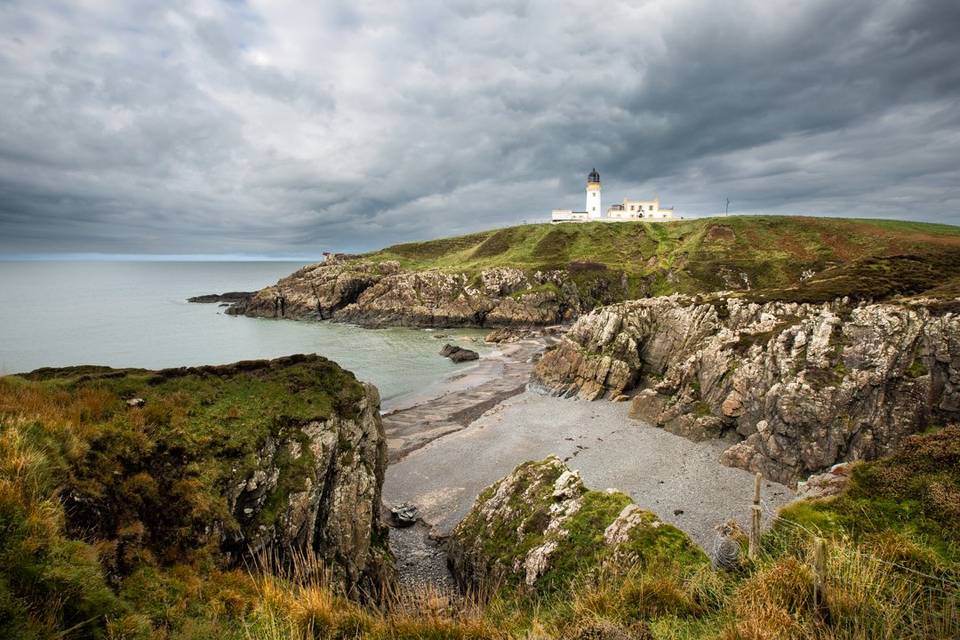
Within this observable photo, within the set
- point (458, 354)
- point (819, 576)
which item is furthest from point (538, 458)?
point (458, 354)

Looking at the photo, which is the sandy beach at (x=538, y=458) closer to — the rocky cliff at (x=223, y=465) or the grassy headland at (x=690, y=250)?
the rocky cliff at (x=223, y=465)

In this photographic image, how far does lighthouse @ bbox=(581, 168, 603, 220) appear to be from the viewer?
159 m

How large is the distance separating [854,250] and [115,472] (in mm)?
138826

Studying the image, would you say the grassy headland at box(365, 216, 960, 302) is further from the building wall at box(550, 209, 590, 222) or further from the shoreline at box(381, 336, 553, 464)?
the shoreline at box(381, 336, 553, 464)

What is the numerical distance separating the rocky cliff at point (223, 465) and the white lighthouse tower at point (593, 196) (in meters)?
154

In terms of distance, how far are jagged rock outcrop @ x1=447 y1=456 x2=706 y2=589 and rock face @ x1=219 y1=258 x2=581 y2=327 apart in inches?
2990

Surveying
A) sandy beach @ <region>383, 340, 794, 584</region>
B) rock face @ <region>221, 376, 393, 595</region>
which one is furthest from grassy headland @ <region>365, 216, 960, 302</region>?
rock face @ <region>221, 376, 393, 595</region>

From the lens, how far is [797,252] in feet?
355

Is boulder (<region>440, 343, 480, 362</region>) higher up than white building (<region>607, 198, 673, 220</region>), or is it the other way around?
white building (<region>607, 198, 673, 220</region>)

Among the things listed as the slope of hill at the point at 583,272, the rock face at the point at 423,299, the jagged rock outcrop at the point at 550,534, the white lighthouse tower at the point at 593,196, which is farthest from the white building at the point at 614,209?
the jagged rock outcrop at the point at 550,534

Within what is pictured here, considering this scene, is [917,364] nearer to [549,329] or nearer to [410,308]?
[549,329]

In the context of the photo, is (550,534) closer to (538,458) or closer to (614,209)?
(538,458)

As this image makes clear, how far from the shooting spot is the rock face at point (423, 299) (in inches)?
3856

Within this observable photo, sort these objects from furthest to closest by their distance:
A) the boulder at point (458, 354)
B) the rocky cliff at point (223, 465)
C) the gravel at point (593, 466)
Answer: the boulder at point (458, 354), the gravel at point (593, 466), the rocky cliff at point (223, 465)
